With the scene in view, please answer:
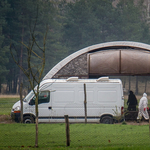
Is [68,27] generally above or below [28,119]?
above

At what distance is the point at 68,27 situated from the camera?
5772 centimetres

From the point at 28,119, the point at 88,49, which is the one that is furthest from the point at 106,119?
the point at 88,49

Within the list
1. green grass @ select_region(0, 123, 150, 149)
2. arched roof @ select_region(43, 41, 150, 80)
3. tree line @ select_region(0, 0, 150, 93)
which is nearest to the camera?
green grass @ select_region(0, 123, 150, 149)

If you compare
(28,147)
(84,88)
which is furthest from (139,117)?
(28,147)

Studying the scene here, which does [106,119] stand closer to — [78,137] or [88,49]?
[78,137]

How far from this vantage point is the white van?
45.7ft

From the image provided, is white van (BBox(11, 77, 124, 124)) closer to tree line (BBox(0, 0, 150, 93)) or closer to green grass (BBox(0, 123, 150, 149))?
green grass (BBox(0, 123, 150, 149))

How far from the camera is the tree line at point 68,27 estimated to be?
48.0m

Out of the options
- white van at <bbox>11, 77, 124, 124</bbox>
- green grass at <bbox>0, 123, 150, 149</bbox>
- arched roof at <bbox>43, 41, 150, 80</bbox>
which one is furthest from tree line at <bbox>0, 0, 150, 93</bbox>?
green grass at <bbox>0, 123, 150, 149</bbox>

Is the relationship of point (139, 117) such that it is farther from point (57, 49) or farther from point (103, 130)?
point (57, 49)

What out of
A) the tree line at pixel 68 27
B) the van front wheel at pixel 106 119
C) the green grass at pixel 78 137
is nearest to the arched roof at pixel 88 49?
the van front wheel at pixel 106 119

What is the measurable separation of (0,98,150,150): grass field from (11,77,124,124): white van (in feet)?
3.43

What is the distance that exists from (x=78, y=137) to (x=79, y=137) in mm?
45

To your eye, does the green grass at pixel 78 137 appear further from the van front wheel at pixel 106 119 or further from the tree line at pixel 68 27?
the tree line at pixel 68 27
